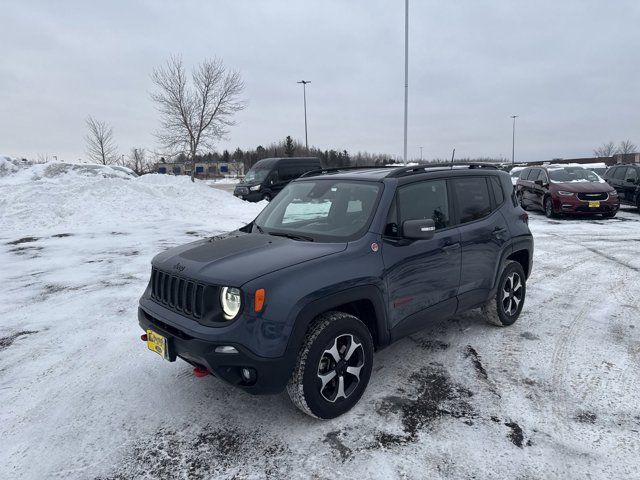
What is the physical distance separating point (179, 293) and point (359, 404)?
1.63 meters

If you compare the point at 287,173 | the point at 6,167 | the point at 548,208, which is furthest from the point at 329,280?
the point at 6,167

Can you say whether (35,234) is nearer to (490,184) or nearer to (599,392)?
(490,184)

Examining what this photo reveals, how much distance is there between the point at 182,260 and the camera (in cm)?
343

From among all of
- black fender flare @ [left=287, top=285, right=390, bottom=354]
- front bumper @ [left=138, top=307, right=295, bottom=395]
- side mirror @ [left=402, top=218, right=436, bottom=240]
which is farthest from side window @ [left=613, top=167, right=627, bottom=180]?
front bumper @ [left=138, top=307, right=295, bottom=395]

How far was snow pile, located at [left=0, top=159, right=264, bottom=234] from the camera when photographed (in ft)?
42.1

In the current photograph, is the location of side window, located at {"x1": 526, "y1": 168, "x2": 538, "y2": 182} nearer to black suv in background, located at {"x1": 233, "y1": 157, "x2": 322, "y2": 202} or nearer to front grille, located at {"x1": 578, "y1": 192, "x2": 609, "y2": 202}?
front grille, located at {"x1": 578, "y1": 192, "x2": 609, "y2": 202}

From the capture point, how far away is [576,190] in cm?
1402

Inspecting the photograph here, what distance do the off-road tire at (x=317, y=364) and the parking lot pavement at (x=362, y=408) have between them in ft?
0.48

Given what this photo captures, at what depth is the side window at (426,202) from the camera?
3.89 meters

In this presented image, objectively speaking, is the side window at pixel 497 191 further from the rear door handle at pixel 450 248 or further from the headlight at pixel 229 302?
the headlight at pixel 229 302

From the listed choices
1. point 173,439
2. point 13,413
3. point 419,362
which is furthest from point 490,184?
point 13,413

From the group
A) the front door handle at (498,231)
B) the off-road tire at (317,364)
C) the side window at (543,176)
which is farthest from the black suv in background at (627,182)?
the off-road tire at (317,364)

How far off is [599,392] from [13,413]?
463cm

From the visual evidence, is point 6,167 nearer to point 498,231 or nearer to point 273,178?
point 273,178
